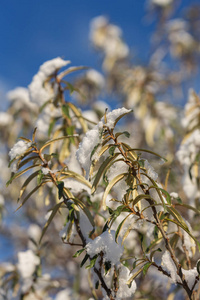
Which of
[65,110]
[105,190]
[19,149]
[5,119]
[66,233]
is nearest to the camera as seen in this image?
[105,190]

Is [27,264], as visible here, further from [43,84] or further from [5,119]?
[5,119]

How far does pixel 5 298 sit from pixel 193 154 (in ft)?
4.23

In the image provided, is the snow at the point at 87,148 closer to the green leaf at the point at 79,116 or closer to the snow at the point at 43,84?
the green leaf at the point at 79,116

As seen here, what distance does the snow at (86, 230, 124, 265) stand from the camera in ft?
2.90

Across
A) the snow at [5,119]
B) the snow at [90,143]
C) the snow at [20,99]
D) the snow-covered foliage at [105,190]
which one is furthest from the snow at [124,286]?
the snow at [5,119]

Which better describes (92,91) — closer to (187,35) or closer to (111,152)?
(187,35)

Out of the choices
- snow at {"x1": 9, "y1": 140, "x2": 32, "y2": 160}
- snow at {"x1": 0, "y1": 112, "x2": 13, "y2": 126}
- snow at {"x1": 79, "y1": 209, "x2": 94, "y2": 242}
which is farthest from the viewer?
snow at {"x1": 0, "y1": 112, "x2": 13, "y2": 126}

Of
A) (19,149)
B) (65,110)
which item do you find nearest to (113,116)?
(19,149)

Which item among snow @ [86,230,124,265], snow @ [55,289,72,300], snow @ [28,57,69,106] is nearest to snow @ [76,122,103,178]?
snow @ [86,230,124,265]

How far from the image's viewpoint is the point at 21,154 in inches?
39.4

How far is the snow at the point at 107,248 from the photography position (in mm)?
885

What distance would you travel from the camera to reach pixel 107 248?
0.89 meters

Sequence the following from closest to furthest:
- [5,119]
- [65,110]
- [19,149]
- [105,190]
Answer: [105,190]
[19,149]
[65,110]
[5,119]

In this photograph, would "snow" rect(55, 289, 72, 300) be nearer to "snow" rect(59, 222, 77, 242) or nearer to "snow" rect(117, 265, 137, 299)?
"snow" rect(59, 222, 77, 242)
